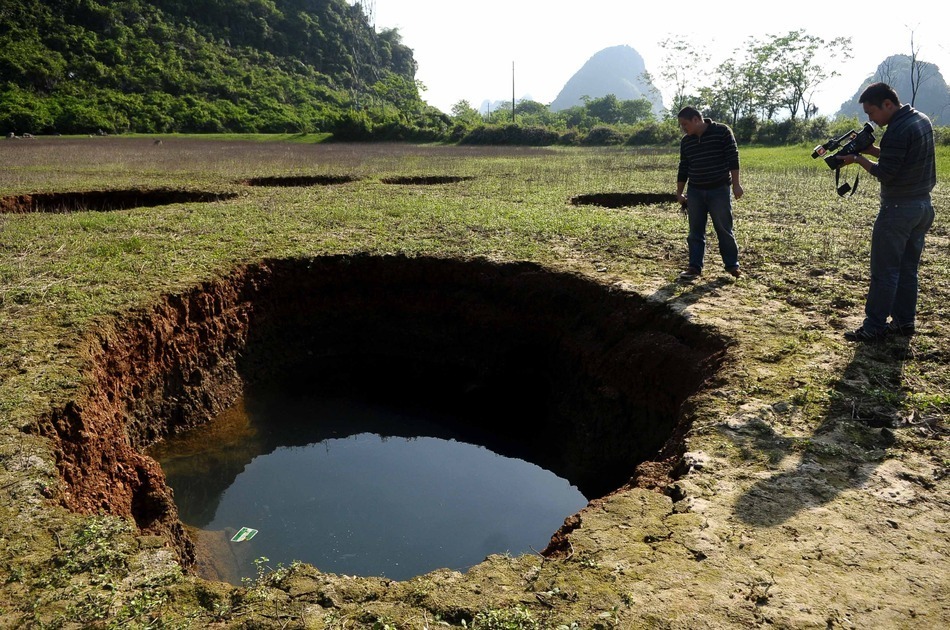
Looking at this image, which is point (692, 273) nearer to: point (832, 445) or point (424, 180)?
point (832, 445)

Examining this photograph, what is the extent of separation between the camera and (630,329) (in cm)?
686

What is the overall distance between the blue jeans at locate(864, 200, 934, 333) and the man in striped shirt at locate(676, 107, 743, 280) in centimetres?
168

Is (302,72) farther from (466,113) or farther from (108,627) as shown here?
(108,627)

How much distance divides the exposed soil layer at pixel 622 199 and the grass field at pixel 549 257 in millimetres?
352

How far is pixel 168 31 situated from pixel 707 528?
64.1 m

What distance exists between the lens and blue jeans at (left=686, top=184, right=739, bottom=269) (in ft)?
23.1

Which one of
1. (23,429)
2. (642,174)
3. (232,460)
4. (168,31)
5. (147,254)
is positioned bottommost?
(232,460)

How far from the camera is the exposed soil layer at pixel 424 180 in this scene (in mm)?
17266

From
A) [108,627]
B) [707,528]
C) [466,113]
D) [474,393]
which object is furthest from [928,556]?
[466,113]

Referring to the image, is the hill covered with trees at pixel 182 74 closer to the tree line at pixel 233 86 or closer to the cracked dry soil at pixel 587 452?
the tree line at pixel 233 86

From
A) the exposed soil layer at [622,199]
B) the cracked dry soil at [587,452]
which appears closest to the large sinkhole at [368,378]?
the cracked dry soil at [587,452]

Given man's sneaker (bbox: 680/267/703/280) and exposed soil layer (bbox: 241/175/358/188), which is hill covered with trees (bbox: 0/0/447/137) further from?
man's sneaker (bbox: 680/267/703/280)

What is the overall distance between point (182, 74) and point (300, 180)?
40762mm

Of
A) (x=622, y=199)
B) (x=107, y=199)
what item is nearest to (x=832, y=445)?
(x=622, y=199)
